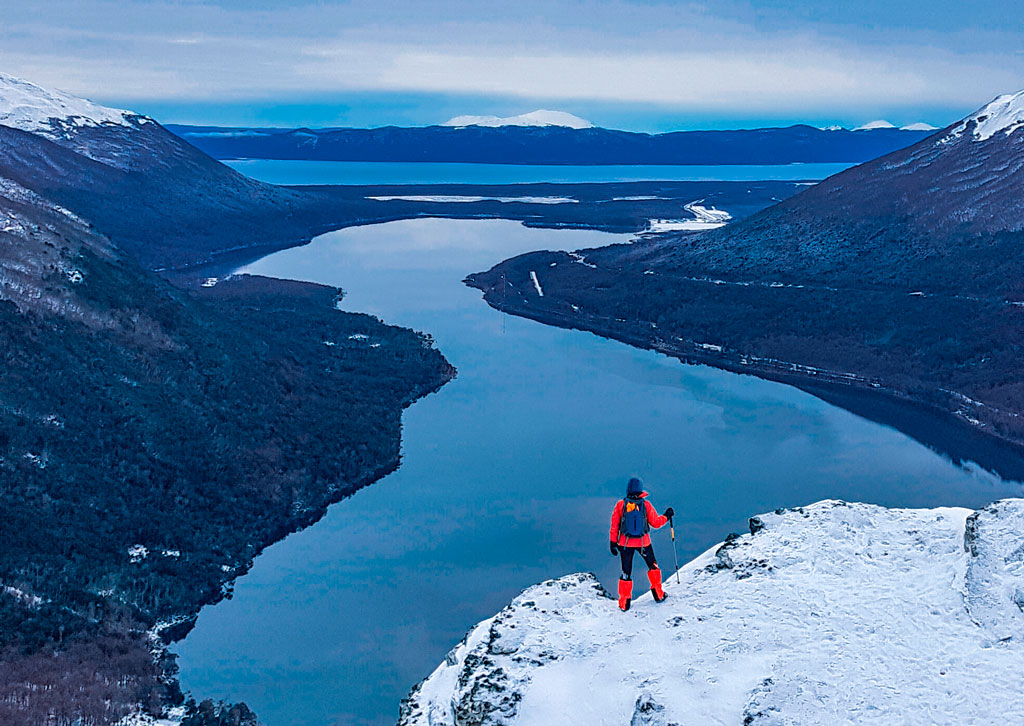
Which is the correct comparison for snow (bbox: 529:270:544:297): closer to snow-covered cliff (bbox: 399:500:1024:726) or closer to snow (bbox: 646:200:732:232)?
snow (bbox: 646:200:732:232)

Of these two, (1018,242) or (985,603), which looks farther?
(1018,242)

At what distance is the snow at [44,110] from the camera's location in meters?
84.6

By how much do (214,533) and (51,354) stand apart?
7.36m

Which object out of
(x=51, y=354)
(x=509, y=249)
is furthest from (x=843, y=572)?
(x=509, y=249)

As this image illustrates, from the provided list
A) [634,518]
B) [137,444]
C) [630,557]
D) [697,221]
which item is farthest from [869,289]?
[697,221]

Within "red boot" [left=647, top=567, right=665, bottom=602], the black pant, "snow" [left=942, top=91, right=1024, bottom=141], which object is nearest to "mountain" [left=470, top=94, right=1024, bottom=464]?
"snow" [left=942, top=91, right=1024, bottom=141]

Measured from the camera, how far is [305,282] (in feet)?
194

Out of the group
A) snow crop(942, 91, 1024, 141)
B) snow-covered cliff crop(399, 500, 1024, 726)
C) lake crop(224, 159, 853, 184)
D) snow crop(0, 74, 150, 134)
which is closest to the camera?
snow-covered cliff crop(399, 500, 1024, 726)

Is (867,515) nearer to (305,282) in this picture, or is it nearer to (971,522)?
(971,522)

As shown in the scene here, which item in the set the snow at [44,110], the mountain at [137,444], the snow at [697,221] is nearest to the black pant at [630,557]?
the mountain at [137,444]

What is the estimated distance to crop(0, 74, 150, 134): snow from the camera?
277 feet

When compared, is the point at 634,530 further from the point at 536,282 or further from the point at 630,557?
the point at 536,282

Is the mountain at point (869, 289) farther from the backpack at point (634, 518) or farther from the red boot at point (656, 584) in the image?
the backpack at point (634, 518)

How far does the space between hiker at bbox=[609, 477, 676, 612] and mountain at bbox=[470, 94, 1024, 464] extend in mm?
20305
